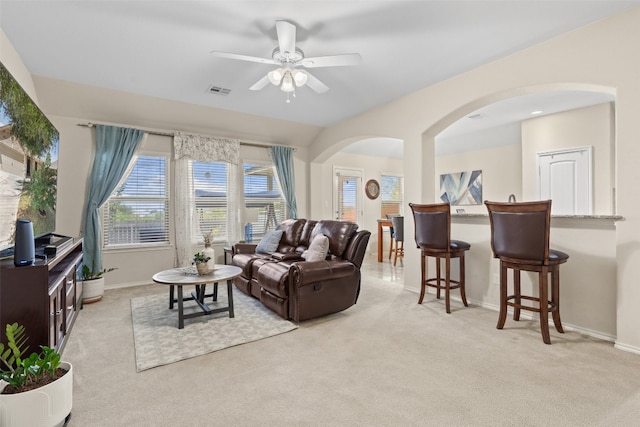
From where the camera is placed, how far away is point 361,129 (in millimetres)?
5020

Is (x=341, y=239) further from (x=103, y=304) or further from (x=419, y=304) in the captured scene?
(x=103, y=304)

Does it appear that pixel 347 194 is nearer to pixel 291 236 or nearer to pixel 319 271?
pixel 291 236

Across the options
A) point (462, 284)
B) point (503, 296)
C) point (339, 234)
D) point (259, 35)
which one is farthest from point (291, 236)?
point (503, 296)

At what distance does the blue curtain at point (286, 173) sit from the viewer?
5.88m

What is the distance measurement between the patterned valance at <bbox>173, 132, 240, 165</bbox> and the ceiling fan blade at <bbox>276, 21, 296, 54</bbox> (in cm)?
291

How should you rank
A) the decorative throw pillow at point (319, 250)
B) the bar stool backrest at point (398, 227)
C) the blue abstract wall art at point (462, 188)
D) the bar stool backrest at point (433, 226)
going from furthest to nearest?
the blue abstract wall art at point (462, 188), the bar stool backrest at point (398, 227), the decorative throw pillow at point (319, 250), the bar stool backrest at point (433, 226)

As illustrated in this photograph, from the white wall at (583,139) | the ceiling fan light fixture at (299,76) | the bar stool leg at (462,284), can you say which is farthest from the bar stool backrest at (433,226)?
the white wall at (583,139)

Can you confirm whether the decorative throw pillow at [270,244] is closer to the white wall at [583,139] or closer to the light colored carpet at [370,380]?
the light colored carpet at [370,380]

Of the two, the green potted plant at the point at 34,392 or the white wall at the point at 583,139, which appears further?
the white wall at the point at 583,139

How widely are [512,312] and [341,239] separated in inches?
77.3

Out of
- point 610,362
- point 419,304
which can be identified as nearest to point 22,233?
point 419,304

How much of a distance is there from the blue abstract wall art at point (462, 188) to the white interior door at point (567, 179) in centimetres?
137

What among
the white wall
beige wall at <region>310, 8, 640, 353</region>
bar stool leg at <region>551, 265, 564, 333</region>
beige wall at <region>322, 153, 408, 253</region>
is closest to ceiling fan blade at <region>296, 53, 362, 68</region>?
beige wall at <region>310, 8, 640, 353</region>

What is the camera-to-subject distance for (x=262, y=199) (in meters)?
5.87
